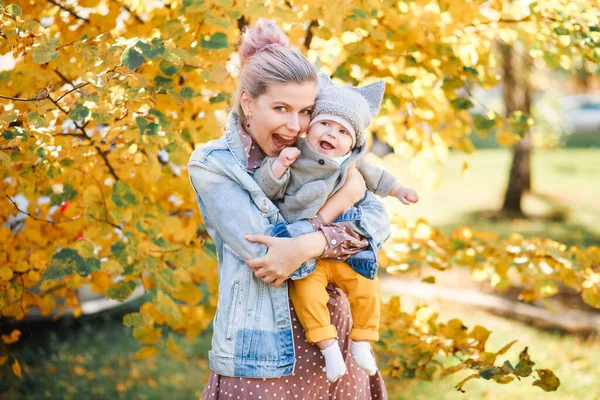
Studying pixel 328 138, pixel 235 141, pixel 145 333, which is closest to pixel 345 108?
pixel 328 138

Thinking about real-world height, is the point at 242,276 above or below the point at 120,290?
above

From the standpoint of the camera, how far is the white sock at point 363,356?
2.22 meters

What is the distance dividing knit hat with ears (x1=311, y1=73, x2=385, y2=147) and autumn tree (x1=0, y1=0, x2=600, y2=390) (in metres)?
0.58

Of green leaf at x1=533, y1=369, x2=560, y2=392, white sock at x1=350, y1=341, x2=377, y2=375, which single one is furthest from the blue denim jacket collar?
green leaf at x1=533, y1=369, x2=560, y2=392

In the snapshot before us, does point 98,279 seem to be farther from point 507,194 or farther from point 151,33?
point 507,194

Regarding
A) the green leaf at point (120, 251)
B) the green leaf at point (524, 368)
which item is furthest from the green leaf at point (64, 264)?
Result: the green leaf at point (524, 368)

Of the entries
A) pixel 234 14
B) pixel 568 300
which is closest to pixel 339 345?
pixel 234 14

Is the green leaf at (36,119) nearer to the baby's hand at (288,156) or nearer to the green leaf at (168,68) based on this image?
the green leaf at (168,68)

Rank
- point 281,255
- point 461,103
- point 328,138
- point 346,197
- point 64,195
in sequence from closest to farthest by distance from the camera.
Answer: point 281,255
point 328,138
point 346,197
point 64,195
point 461,103

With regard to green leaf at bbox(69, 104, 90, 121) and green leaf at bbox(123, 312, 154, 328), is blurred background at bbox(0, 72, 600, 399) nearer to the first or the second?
green leaf at bbox(123, 312, 154, 328)

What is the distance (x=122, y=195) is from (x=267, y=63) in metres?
1.07

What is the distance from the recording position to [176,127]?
118 inches

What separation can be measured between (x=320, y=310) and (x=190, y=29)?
155cm

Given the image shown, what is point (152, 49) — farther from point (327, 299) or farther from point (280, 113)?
point (327, 299)
